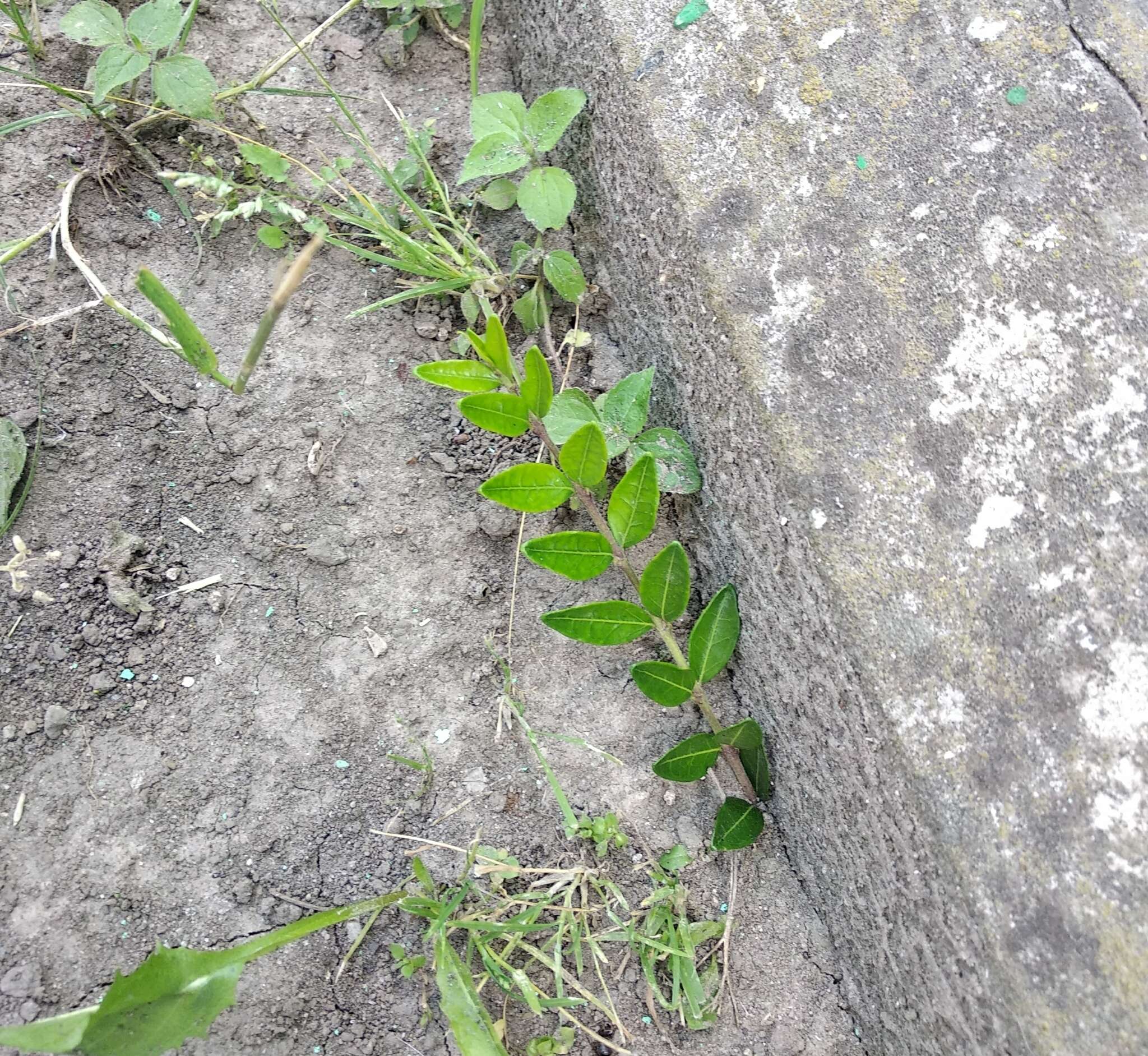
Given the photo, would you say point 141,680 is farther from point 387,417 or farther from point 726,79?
point 726,79

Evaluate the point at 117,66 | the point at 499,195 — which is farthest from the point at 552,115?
the point at 117,66

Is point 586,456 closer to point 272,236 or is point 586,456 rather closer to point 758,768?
point 758,768

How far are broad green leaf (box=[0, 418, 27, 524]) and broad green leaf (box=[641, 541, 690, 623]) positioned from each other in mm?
1078

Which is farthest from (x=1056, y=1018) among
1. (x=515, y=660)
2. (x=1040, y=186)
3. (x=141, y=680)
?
(x=141, y=680)

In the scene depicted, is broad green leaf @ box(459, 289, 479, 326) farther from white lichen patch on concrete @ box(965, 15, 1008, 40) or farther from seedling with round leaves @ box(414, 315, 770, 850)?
white lichen patch on concrete @ box(965, 15, 1008, 40)

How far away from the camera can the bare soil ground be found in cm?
138

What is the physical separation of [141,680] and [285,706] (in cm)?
24

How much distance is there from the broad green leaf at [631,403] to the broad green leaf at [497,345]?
19 centimetres

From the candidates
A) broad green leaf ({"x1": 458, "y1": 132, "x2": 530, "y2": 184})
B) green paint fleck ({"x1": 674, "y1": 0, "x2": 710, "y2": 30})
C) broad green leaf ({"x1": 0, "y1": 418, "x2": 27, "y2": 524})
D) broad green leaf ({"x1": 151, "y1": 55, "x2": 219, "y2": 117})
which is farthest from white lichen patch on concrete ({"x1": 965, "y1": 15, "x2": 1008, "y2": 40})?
broad green leaf ({"x1": 0, "y1": 418, "x2": 27, "y2": 524})

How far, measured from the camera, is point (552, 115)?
1531mm

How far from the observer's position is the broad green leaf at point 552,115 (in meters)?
1.52

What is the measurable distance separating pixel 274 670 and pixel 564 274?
85 centimetres

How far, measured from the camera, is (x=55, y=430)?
157 cm

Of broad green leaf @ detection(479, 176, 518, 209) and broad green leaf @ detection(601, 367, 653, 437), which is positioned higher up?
broad green leaf @ detection(479, 176, 518, 209)
